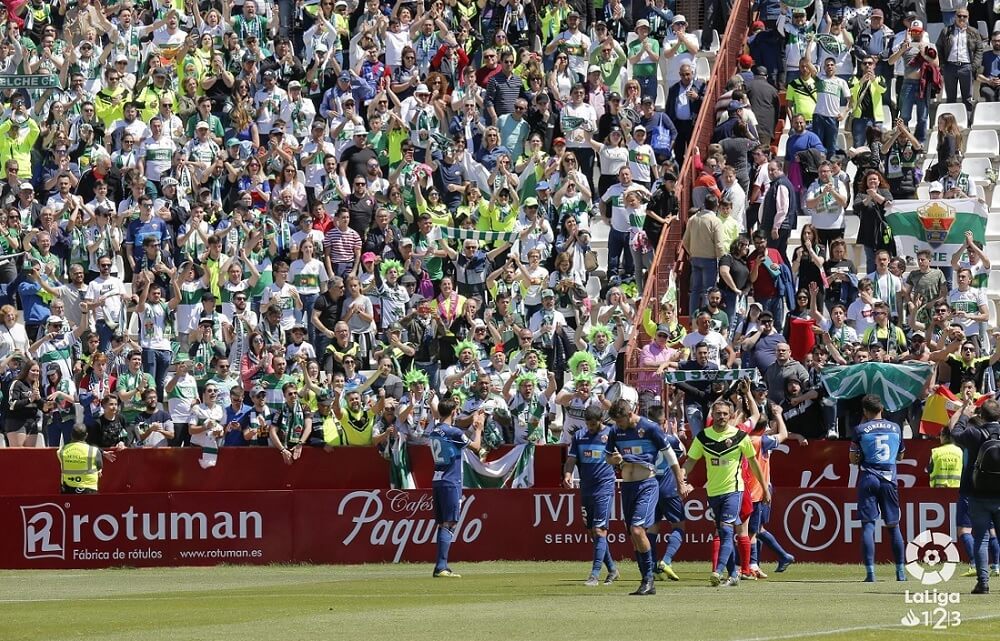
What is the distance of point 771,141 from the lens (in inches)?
1143

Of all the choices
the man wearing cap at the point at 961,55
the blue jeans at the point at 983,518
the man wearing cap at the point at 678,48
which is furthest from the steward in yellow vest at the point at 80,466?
the man wearing cap at the point at 961,55

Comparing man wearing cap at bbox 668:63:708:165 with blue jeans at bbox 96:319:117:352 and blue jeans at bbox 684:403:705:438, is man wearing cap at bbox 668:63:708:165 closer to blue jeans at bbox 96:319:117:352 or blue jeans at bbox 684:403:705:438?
blue jeans at bbox 684:403:705:438

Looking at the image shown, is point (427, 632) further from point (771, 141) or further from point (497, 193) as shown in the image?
point (771, 141)

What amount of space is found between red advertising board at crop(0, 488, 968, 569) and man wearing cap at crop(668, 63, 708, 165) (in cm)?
748

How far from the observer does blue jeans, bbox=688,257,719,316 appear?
86.5 ft

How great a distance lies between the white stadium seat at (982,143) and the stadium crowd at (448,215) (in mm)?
294

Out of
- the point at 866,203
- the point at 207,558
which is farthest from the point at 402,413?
the point at 866,203

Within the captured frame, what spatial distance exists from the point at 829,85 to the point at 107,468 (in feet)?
38.9

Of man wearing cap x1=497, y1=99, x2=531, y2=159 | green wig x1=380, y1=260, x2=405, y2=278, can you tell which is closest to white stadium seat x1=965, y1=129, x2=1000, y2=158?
man wearing cap x1=497, y1=99, x2=531, y2=159

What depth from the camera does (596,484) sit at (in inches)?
795

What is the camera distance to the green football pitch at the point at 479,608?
15172 mm

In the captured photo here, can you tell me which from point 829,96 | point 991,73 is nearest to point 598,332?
point 829,96

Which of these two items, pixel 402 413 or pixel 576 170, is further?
pixel 576 170

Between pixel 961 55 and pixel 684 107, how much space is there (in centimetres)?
433
